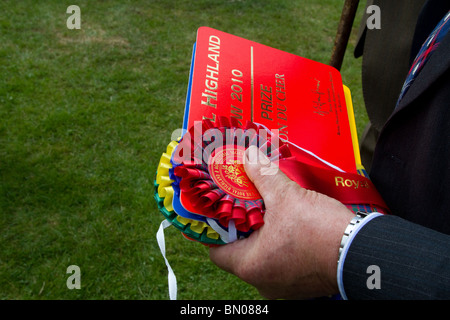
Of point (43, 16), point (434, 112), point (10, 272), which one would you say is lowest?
point (10, 272)

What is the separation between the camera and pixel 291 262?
686mm

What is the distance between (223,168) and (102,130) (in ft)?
6.25

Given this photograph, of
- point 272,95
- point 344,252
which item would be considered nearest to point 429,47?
point 272,95

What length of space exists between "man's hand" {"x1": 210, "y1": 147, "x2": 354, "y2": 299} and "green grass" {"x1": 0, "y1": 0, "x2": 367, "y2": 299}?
3.85ft

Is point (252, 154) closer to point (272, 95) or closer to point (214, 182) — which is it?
point (214, 182)

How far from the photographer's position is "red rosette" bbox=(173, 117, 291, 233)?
0.71m

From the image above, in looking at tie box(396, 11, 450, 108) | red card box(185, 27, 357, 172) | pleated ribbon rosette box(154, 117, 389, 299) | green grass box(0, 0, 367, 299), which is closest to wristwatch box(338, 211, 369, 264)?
pleated ribbon rosette box(154, 117, 389, 299)

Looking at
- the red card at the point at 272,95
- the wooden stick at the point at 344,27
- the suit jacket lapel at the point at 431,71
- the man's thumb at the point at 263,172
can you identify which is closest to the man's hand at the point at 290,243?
the man's thumb at the point at 263,172

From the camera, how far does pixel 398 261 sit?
0.60 m

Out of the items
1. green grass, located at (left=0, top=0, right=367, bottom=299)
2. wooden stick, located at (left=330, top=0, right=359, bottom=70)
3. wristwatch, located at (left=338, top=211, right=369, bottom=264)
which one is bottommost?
green grass, located at (left=0, top=0, right=367, bottom=299)

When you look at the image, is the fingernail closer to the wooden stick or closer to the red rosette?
the red rosette

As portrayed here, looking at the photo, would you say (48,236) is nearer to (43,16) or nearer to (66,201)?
(66,201)

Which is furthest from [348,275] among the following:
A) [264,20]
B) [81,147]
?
[264,20]
